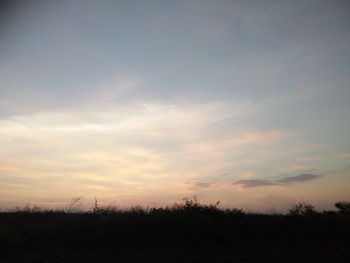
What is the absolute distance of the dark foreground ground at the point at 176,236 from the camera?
1464 centimetres

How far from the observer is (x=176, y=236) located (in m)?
17.3

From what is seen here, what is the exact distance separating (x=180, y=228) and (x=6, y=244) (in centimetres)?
623

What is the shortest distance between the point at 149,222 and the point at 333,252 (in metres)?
6.69

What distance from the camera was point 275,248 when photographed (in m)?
16.3

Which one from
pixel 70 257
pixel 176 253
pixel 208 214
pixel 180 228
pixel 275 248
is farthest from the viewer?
pixel 208 214

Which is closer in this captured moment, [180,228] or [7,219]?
[180,228]

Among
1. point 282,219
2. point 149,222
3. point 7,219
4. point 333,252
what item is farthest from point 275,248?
point 7,219

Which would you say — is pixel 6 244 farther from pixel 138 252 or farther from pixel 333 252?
pixel 333 252

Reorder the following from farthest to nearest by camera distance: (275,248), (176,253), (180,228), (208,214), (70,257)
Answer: (208,214) → (180,228) → (275,248) → (176,253) → (70,257)

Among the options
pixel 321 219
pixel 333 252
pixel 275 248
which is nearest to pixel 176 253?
pixel 275 248

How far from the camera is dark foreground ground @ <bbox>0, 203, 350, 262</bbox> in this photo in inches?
576

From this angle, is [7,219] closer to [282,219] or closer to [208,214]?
[208,214]

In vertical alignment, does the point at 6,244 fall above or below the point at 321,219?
below

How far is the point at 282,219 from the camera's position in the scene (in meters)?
19.4
